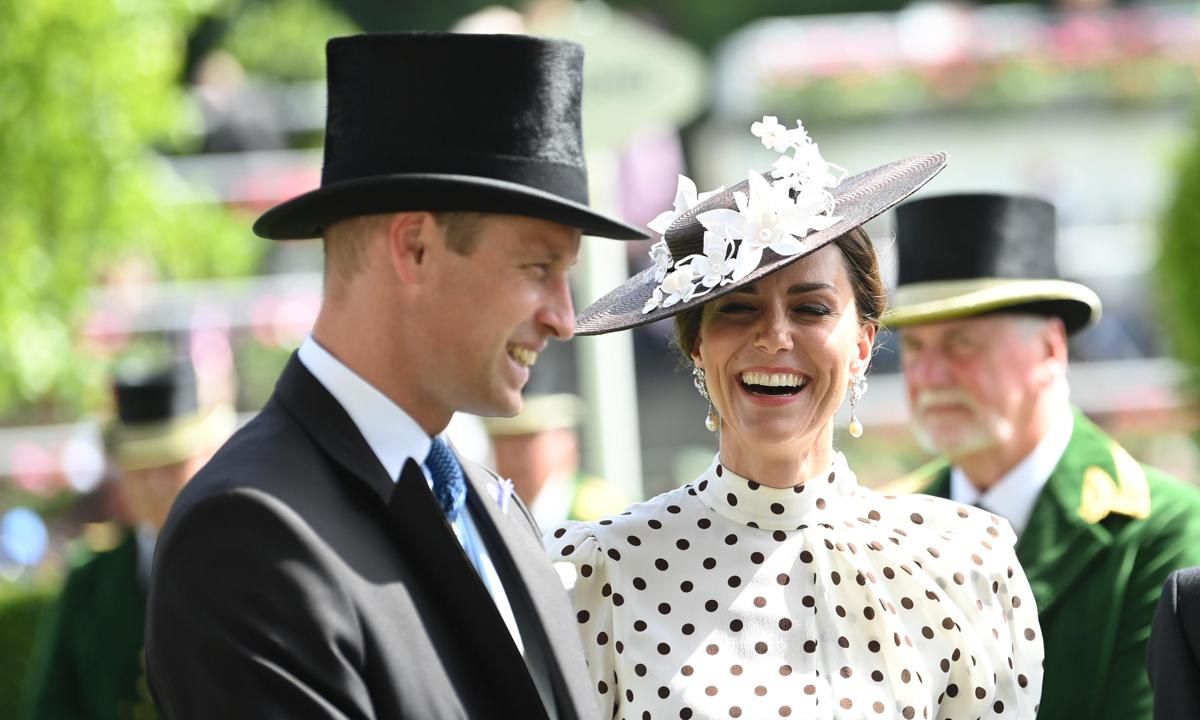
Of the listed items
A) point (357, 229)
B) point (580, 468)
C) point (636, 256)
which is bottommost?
point (580, 468)

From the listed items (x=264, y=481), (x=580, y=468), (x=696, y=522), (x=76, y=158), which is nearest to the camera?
(x=264, y=481)

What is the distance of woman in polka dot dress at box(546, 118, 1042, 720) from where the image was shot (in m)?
3.47

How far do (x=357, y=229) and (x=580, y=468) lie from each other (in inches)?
359

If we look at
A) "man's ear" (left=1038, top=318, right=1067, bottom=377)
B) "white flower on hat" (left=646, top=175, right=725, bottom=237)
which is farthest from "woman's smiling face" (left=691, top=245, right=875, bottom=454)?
"man's ear" (left=1038, top=318, right=1067, bottom=377)

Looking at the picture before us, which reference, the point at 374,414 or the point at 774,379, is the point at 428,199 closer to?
the point at 374,414

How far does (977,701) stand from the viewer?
3.54 metres

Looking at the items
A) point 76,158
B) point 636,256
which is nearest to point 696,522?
point 76,158

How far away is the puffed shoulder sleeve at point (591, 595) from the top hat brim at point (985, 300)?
166 centimetres

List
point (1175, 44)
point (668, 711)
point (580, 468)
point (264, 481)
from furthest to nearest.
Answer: point (1175, 44) < point (580, 468) < point (668, 711) < point (264, 481)

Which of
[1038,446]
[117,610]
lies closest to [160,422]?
[117,610]

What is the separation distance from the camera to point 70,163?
1077 cm

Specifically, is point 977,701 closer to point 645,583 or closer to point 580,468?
point 645,583

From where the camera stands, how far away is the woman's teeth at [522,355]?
311cm

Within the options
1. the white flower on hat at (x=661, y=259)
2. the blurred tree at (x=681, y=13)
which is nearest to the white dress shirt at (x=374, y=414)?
the white flower on hat at (x=661, y=259)
